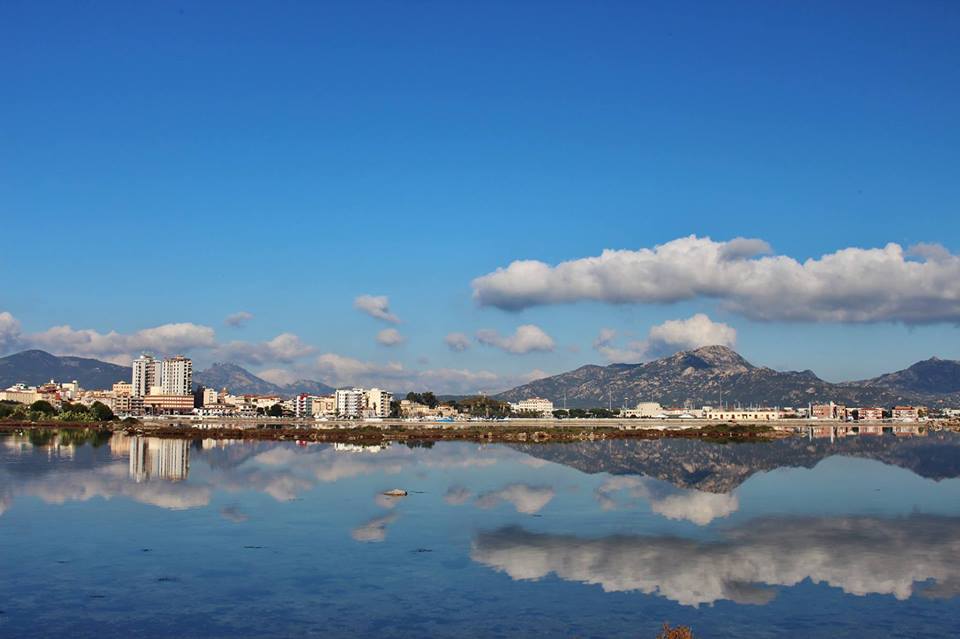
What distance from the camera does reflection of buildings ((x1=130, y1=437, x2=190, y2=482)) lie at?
1907 inches

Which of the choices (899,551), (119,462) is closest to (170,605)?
(899,551)

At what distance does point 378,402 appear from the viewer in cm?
18325

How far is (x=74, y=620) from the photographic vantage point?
18.2 metres

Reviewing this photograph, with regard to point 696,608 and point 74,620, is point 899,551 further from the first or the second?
point 74,620

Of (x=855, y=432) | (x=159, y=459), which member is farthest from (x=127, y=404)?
(x=855, y=432)

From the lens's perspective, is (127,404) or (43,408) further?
(127,404)

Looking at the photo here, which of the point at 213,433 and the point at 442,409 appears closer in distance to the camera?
the point at 213,433

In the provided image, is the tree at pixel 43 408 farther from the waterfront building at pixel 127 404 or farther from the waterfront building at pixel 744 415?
the waterfront building at pixel 744 415

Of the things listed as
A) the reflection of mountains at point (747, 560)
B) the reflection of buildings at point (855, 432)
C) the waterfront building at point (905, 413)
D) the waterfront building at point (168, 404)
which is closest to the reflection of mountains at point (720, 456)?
the reflection of mountains at point (747, 560)

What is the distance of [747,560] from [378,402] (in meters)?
162

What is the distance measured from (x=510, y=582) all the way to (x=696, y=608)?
188 inches

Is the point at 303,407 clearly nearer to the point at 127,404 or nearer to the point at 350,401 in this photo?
the point at 350,401

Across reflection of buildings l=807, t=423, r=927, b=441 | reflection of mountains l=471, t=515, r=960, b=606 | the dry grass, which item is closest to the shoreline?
reflection of buildings l=807, t=423, r=927, b=441

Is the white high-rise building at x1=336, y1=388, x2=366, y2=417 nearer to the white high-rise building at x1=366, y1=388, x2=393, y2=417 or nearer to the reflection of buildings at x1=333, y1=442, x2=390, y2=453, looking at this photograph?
the white high-rise building at x1=366, y1=388, x2=393, y2=417
